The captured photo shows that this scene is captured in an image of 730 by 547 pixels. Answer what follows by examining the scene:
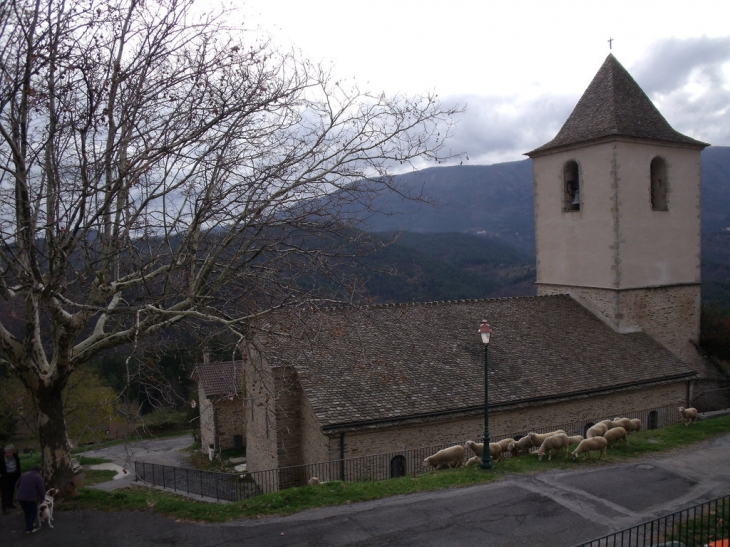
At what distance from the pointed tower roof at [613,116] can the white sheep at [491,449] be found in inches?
525

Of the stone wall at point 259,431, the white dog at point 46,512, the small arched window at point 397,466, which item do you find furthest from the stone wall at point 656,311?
the white dog at point 46,512

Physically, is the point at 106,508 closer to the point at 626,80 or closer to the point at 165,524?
the point at 165,524

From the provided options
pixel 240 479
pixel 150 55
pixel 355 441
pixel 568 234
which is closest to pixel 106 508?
pixel 355 441

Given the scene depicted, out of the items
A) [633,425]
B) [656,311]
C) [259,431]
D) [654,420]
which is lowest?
[654,420]

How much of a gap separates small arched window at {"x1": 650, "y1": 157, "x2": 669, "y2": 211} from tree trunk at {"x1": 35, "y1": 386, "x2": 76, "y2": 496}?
2193 cm

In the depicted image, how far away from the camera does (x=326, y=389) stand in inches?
588

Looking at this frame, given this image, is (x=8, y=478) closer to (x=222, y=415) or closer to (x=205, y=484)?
(x=205, y=484)

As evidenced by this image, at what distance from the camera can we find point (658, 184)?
76.2 feet

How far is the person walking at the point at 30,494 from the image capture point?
945cm

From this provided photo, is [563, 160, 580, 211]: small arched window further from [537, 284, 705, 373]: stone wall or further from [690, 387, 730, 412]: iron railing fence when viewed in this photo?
[690, 387, 730, 412]: iron railing fence

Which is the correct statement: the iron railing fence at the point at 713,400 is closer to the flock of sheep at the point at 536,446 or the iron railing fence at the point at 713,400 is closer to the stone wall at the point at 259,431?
the flock of sheep at the point at 536,446

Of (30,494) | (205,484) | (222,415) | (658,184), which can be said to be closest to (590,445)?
(30,494)

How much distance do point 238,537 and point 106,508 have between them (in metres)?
2.81

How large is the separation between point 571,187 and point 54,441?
2084 cm
